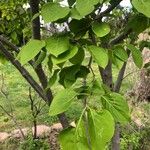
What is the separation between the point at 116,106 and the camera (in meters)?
1.42

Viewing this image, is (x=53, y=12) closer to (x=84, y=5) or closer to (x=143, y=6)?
(x=84, y=5)

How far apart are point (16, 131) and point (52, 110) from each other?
6.46m

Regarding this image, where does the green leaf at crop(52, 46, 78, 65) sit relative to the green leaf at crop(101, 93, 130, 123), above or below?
above

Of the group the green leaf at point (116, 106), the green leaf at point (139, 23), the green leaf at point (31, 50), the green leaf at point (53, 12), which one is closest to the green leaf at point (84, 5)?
the green leaf at point (53, 12)

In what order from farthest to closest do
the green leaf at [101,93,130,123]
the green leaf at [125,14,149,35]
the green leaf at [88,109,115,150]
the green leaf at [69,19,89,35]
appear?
the green leaf at [125,14,149,35]
the green leaf at [69,19,89,35]
the green leaf at [101,93,130,123]
the green leaf at [88,109,115,150]

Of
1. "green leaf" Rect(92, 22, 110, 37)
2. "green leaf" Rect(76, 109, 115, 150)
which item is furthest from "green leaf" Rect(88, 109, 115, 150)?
"green leaf" Rect(92, 22, 110, 37)

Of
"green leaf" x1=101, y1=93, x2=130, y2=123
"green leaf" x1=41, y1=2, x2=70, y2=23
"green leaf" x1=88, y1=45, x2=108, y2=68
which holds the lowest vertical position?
"green leaf" x1=101, y1=93, x2=130, y2=123

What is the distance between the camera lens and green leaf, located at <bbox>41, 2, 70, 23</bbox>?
4.60ft

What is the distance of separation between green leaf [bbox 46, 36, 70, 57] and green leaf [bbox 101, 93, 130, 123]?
0.20 meters

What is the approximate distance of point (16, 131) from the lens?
7.72 m

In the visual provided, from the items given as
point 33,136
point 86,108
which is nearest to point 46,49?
point 86,108

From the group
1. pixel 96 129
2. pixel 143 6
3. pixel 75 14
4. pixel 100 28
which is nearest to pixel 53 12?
pixel 75 14

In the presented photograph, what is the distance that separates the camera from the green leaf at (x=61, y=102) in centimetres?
137

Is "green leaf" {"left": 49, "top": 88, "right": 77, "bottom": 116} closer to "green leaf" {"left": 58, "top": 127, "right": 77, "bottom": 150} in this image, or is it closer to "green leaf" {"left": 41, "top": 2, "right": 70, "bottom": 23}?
"green leaf" {"left": 58, "top": 127, "right": 77, "bottom": 150}
